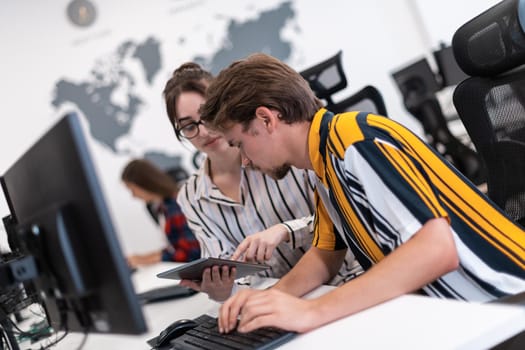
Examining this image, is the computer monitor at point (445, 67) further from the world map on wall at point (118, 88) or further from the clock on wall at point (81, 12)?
the clock on wall at point (81, 12)

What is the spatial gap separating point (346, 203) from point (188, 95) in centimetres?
78

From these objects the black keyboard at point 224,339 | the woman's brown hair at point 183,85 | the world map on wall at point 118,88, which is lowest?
the black keyboard at point 224,339

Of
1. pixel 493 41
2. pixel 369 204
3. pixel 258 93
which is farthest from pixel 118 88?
pixel 369 204

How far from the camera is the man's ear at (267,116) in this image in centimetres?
116

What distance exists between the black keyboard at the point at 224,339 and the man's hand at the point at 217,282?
14 centimetres

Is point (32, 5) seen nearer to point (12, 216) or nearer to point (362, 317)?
point (12, 216)

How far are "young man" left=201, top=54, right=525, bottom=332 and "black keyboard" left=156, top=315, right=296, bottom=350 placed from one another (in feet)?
0.07

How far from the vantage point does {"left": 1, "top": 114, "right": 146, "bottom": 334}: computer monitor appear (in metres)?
0.73

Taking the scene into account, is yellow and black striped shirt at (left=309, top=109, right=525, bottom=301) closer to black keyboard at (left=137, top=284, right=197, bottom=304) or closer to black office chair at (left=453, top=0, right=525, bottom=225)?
black office chair at (left=453, top=0, right=525, bottom=225)

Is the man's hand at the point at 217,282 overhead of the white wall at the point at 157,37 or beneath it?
beneath

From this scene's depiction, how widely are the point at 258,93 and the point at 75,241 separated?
544 mm

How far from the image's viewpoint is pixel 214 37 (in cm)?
396

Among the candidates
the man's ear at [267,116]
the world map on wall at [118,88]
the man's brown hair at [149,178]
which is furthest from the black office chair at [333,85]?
the world map on wall at [118,88]

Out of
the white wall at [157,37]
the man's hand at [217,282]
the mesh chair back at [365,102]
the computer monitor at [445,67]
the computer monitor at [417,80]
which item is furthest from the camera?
the white wall at [157,37]
